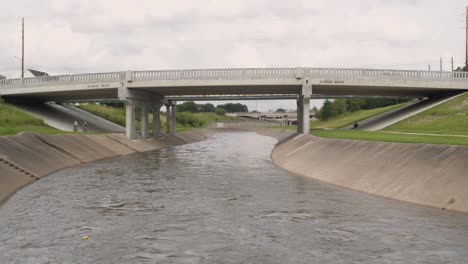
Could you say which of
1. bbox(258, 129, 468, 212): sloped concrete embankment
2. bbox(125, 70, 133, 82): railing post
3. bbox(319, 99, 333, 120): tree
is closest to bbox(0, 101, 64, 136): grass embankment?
bbox(125, 70, 133, 82): railing post

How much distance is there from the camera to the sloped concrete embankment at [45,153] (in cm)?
2444

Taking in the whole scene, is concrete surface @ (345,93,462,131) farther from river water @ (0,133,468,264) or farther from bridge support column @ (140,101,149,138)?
river water @ (0,133,468,264)

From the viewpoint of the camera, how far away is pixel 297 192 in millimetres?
22344

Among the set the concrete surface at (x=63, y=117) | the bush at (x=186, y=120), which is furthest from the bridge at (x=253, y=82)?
the bush at (x=186, y=120)

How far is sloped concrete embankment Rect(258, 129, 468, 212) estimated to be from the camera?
1783 cm

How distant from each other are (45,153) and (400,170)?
2783 centimetres

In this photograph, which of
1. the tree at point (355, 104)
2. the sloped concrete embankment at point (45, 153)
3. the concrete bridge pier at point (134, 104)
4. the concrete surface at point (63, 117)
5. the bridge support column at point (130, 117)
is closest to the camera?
the sloped concrete embankment at point (45, 153)

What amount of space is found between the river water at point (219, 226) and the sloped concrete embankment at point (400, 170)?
109cm

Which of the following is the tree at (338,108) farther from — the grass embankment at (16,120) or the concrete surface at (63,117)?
the grass embankment at (16,120)

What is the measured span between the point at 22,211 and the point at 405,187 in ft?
60.8

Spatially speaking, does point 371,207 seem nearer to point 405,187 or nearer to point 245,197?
point 405,187

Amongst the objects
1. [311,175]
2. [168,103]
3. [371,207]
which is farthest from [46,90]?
[371,207]

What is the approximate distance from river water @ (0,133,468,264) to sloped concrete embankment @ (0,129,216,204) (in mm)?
1751

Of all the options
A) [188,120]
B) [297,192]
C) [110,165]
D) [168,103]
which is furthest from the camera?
[188,120]
